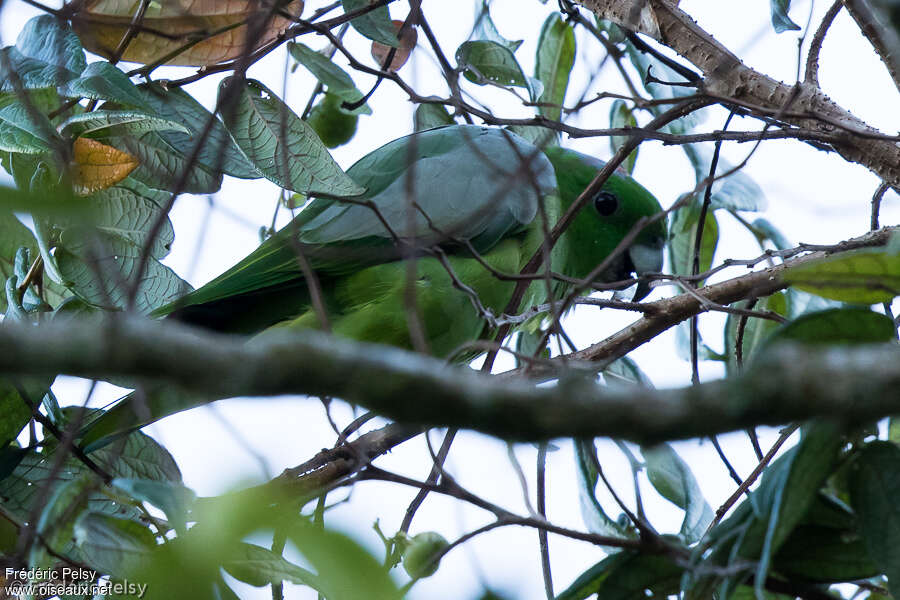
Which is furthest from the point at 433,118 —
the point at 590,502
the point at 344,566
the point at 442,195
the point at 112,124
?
the point at 344,566

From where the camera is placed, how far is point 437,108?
8.05 feet

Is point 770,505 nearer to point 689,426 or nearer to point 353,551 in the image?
point 689,426

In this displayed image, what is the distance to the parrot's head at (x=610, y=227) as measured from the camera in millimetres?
3023

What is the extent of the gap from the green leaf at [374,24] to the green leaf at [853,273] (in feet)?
3.88

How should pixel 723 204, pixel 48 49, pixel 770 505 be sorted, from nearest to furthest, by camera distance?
pixel 770 505, pixel 48 49, pixel 723 204

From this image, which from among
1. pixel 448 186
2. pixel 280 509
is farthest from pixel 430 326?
pixel 280 509

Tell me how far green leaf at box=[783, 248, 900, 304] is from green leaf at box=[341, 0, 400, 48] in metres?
1.18

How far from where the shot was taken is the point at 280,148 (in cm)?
185

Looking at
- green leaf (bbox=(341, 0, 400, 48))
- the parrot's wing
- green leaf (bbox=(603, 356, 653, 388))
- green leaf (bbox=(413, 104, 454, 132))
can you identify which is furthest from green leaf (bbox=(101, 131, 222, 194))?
green leaf (bbox=(603, 356, 653, 388))

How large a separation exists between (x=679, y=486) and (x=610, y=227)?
133 centimetres

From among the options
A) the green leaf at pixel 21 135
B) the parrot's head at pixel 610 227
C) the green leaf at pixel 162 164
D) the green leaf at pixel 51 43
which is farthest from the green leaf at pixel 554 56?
the green leaf at pixel 21 135

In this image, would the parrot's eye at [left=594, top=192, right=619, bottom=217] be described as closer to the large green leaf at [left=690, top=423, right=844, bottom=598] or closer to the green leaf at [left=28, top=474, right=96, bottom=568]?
the large green leaf at [left=690, top=423, right=844, bottom=598]

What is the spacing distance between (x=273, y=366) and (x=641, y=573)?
25.0 inches

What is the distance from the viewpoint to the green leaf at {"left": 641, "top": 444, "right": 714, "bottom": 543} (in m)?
1.84
